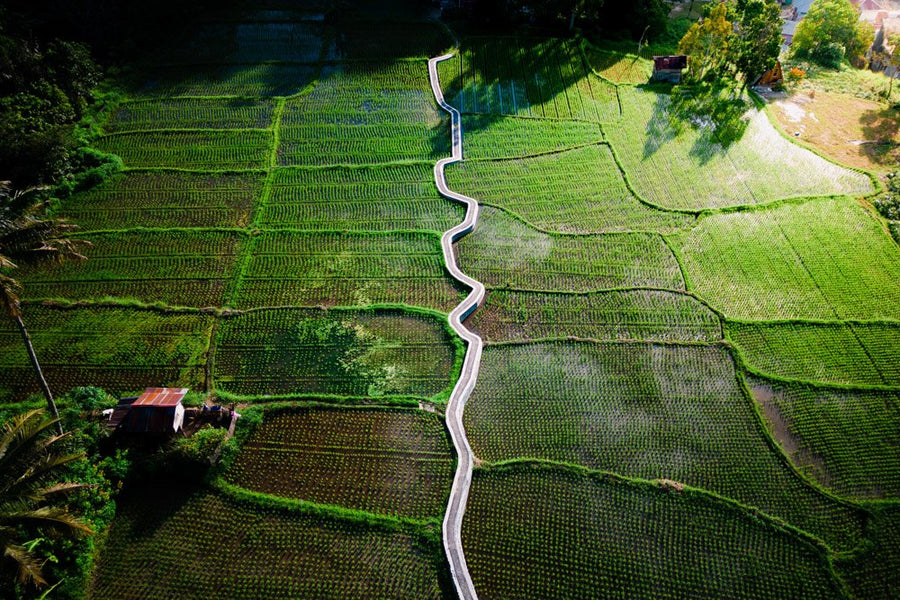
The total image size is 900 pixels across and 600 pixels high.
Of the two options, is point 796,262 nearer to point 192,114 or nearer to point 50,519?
point 50,519

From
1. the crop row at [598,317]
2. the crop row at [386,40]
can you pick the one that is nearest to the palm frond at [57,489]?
the crop row at [598,317]

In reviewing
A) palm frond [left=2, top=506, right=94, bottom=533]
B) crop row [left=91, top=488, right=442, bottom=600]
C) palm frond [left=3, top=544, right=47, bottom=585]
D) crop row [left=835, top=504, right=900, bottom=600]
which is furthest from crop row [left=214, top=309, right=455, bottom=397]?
crop row [left=835, top=504, right=900, bottom=600]

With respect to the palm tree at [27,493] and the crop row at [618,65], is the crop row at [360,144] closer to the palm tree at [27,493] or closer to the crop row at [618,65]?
the crop row at [618,65]

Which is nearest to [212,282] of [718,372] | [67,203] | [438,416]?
[67,203]

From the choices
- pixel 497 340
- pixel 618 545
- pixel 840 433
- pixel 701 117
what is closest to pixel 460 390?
pixel 497 340

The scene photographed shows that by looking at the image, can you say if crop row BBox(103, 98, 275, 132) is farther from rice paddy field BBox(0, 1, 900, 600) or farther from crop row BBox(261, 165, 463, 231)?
crop row BBox(261, 165, 463, 231)

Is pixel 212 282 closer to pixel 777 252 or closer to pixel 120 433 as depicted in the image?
pixel 120 433
